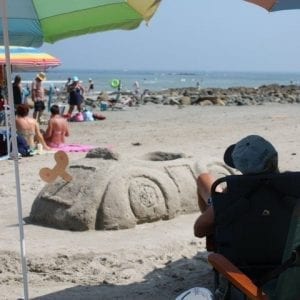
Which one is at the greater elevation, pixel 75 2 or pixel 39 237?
pixel 75 2

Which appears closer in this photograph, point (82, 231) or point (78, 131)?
point (82, 231)

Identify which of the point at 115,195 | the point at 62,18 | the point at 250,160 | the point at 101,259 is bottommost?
the point at 101,259

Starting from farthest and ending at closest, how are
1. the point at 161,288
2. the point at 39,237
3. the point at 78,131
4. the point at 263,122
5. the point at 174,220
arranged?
the point at 263,122
the point at 78,131
the point at 174,220
the point at 39,237
the point at 161,288

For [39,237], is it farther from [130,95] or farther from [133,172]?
[130,95]

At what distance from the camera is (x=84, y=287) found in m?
5.00

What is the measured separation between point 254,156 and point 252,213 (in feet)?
1.05

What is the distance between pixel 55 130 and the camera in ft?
40.9

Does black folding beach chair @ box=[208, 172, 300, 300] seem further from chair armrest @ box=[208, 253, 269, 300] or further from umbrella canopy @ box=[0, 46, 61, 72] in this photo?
umbrella canopy @ box=[0, 46, 61, 72]

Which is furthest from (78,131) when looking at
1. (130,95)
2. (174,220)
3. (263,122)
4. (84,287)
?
(130,95)

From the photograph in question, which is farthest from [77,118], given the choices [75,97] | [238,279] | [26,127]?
[238,279]

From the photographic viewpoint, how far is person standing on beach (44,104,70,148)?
12.5 meters

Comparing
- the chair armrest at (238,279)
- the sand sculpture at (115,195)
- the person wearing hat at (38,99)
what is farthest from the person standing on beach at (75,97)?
the chair armrest at (238,279)

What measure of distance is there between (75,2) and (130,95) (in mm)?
28923

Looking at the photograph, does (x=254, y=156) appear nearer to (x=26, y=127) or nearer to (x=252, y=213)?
(x=252, y=213)
